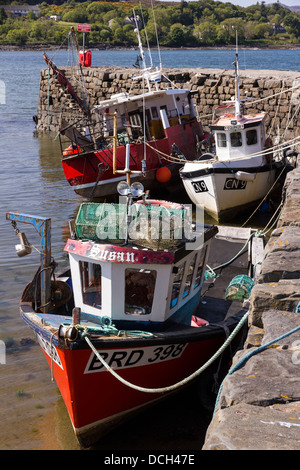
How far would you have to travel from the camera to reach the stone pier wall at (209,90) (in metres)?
22.3

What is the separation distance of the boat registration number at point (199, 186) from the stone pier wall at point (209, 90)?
305cm

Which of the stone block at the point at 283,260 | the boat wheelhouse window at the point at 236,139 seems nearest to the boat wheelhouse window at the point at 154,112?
the boat wheelhouse window at the point at 236,139

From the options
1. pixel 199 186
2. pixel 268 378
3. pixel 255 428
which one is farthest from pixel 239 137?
pixel 255 428

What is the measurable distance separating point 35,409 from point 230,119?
10.2 m

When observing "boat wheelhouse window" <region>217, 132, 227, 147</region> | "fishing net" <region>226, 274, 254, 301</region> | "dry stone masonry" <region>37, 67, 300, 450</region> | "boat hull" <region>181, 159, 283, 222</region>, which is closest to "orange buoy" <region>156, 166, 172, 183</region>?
"boat hull" <region>181, 159, 283, 222</region>

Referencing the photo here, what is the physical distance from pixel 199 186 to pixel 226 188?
2.30ft

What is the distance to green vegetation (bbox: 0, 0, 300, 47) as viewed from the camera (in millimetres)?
97312

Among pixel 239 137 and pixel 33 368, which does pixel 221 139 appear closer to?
pixel 239 137

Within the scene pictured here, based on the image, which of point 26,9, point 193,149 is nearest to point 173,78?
point 193,149

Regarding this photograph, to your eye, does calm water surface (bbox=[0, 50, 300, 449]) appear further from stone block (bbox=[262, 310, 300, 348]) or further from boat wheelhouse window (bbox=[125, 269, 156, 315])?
stone block (bbox=[262, 310, 300, 348])

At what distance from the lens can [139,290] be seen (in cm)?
727

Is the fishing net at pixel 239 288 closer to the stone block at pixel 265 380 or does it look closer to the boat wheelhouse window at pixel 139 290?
the boat wheelhouse window at pixel 139 290
